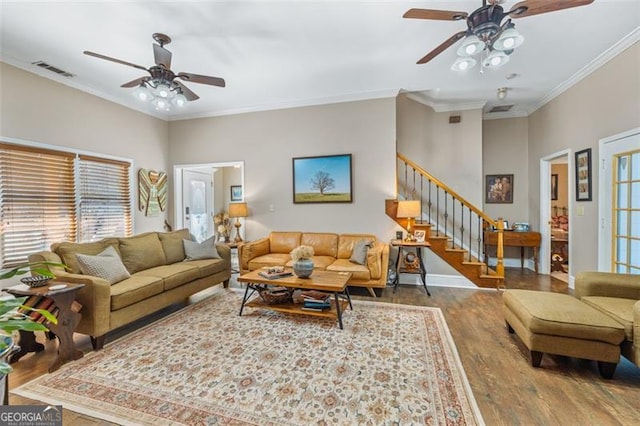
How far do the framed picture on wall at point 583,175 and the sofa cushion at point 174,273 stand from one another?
5378 millimetres

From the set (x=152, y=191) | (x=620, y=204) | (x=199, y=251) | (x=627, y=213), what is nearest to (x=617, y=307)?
(x=627, y=213)

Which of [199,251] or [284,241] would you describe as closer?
[199,251]

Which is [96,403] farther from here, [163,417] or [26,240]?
[26,240]

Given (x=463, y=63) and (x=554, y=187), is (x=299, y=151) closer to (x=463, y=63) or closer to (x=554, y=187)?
(x=463, y=63)

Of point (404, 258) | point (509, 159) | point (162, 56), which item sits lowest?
point (404, 258)

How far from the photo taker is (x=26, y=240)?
354cm

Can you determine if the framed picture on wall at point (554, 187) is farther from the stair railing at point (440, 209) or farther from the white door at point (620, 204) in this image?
the white door at point (620, 204)

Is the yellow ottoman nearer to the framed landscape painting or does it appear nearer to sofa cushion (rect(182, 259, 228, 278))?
the framed landscape painting

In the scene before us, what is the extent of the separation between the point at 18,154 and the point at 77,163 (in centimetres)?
67

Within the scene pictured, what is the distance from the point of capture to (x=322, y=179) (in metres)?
4.96

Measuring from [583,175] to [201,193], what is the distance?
7.01m

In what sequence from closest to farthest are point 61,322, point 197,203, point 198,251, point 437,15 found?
point 437,15, point 61,322, point 198,251, point 197,203

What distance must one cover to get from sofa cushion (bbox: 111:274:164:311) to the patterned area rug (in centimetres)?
34

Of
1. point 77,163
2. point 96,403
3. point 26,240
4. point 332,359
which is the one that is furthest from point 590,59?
point 26,240
